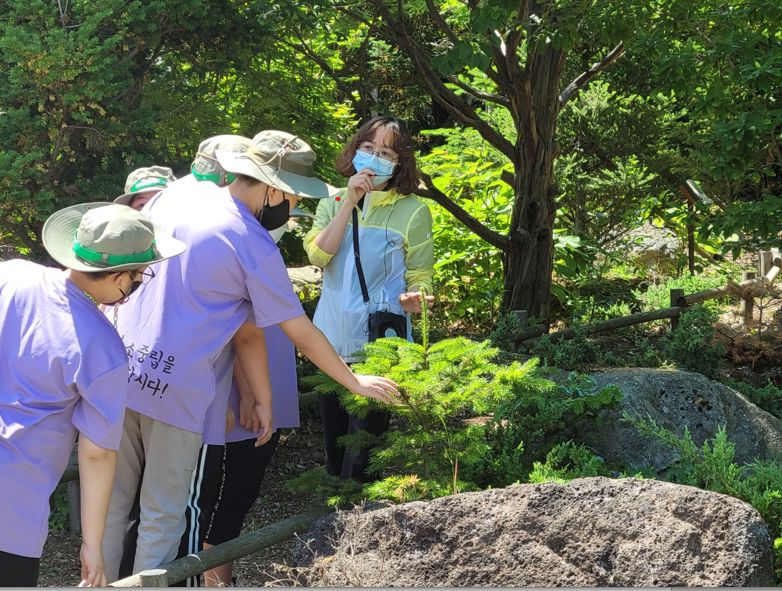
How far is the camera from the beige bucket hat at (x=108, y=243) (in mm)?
2088

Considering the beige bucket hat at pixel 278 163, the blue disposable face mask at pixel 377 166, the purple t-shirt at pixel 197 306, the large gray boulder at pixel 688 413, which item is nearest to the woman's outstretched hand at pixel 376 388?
the purple t-shirt at pixel 197 306

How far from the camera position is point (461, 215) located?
683cm

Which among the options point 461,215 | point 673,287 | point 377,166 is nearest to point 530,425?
point 377,166

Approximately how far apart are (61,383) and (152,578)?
27.5 inches

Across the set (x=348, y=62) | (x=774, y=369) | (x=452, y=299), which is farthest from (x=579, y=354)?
(x=348, y=62)

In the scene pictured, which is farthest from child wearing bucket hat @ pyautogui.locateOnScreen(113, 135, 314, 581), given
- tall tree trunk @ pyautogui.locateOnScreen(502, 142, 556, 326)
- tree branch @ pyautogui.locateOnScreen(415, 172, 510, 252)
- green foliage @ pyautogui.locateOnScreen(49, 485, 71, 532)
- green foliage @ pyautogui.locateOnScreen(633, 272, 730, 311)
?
green foliage @ pyautogui.locateOnScreen(633, 272, 730, 311)

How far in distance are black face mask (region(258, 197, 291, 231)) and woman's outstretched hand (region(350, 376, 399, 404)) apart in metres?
0.62

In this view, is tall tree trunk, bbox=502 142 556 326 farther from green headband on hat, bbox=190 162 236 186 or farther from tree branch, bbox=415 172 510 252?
green headband on hat, bbox=190 162 236 186

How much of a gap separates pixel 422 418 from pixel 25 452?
1395 millimetres

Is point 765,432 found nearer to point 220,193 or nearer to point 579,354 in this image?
point 579,354

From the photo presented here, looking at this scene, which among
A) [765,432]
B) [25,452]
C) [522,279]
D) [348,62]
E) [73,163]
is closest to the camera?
[25,452]

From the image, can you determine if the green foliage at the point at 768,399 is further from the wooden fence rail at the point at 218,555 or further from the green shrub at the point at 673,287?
the green shrub at the point at 673,287

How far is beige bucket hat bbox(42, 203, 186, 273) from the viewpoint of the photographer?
82.2 inches

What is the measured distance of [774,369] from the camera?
581 cm
